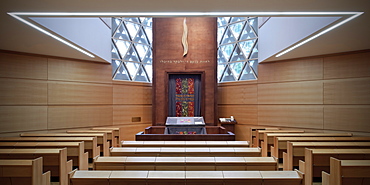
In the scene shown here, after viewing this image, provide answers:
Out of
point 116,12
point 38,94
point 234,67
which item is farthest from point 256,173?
point 234,67

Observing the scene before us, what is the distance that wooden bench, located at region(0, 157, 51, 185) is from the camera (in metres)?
2.63

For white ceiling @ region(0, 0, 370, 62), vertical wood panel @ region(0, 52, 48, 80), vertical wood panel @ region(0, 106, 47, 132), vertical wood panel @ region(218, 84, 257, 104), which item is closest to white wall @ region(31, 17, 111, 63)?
white ceiling @ region(0, 0, 370, 62)

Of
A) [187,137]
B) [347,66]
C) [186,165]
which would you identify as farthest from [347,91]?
[186,165]

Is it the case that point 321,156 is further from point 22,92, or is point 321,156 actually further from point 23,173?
point 22,92

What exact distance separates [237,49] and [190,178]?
7.34 m

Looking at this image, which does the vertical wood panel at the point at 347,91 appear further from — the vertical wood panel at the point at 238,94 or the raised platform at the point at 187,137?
the raised platform at the point at 187,137

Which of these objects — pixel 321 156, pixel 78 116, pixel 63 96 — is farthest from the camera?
pixel 78 116

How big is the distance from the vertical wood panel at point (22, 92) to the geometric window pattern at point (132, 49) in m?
2.34

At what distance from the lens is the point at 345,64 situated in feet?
22.0

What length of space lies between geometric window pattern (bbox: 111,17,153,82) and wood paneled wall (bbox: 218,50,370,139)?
307cm

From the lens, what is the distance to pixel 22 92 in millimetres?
6617

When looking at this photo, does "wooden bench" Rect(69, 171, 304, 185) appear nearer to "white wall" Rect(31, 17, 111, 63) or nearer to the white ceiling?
the white ceiling

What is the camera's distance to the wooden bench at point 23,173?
2.63m

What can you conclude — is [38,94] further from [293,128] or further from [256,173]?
[293,128]
